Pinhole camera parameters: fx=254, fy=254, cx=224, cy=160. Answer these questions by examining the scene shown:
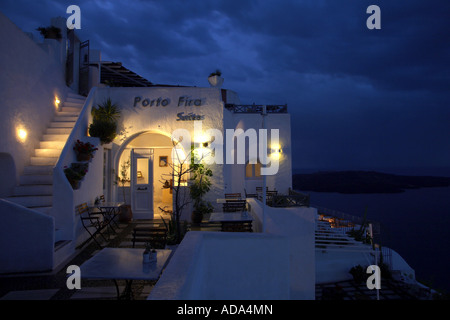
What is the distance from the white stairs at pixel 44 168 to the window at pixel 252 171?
317 inches

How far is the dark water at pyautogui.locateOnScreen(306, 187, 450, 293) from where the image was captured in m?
28.1

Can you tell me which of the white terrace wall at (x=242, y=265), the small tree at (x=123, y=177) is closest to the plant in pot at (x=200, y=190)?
the small tree at (x=123, y=177)

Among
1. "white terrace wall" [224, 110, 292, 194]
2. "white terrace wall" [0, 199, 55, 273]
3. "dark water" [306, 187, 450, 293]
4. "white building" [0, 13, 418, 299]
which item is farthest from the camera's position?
"dark water" [306, 187, 450, 293]

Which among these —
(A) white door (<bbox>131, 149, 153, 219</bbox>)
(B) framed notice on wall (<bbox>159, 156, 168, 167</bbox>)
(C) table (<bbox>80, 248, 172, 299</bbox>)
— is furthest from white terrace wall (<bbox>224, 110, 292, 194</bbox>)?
(C) table (<bbox>80, 248, 172, 299</bbox>)

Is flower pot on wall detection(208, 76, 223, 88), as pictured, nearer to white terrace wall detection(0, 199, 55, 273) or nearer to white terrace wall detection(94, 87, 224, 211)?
white terrace wall detection(94, 87, 224, 211)

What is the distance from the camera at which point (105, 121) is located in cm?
838

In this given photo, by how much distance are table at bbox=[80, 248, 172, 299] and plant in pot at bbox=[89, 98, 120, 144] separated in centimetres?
514

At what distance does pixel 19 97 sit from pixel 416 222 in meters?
55.9

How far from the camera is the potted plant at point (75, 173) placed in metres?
6.45

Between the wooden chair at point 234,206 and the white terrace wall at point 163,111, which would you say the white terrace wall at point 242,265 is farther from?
the white terrace wall at point 163,111

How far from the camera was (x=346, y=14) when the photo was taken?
7883 millimetres

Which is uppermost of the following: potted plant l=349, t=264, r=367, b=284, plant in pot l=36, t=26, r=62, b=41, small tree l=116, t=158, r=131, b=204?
plant in pot l=36, t=26, r=62, b=41

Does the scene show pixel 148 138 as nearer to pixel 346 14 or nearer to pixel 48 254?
pixel 48 254
